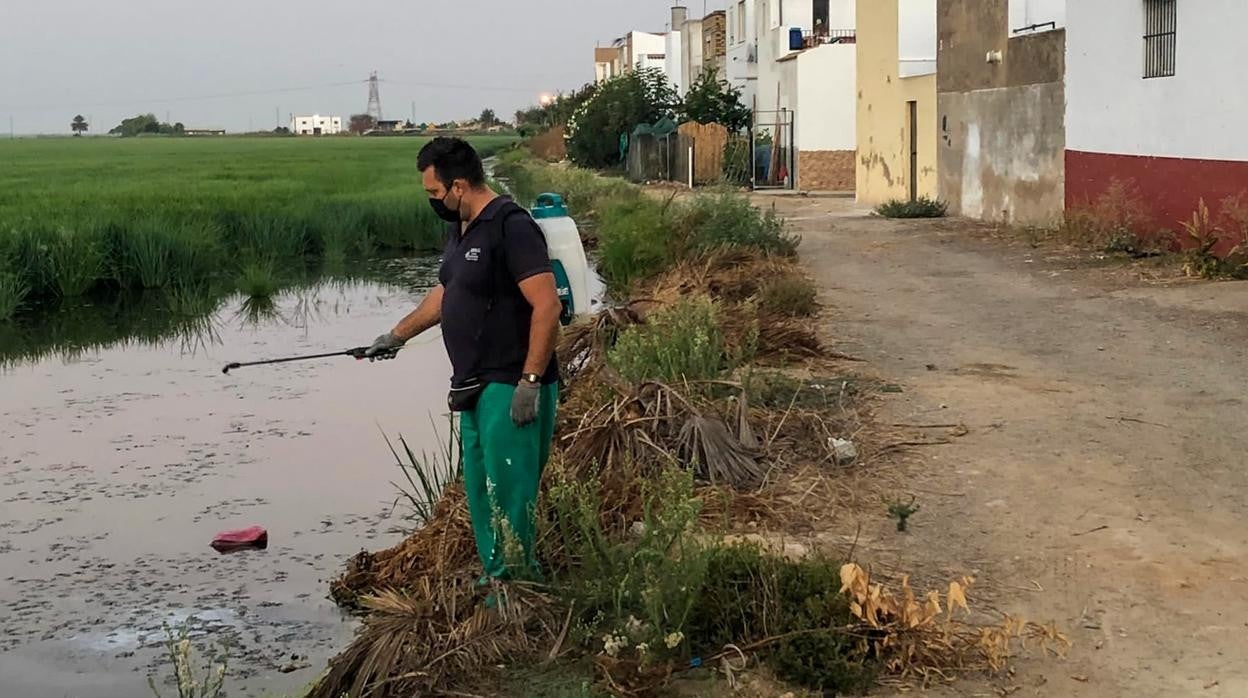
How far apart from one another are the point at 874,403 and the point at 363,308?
11150 millimetres

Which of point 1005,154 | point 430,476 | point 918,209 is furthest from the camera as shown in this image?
point 918,209

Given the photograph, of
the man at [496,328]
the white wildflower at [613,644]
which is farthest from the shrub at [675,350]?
the white wildflower at [613,644]

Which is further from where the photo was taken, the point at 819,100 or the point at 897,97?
the point at 819,100

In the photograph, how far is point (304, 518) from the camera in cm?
860

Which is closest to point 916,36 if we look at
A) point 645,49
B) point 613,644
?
point 613,644

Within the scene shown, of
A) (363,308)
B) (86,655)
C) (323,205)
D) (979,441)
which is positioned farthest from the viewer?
(323,205)

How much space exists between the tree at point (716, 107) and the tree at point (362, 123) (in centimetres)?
13573

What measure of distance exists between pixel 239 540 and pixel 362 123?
172484 mm

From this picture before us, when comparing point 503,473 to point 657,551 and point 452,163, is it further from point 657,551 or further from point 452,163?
point 452,163

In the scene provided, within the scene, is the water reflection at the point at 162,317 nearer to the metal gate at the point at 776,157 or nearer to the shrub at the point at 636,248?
the shrub at the point at 636,248

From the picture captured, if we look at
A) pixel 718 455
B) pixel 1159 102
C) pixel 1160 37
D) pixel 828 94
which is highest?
pixel 828 94

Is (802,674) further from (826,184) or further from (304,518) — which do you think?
(826,184)

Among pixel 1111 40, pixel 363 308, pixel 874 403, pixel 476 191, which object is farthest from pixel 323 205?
pixel 476 191

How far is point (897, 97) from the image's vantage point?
2550cm
